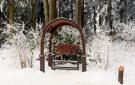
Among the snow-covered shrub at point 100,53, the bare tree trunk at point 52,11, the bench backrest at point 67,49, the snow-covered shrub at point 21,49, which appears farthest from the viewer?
the bare tree trunk at point 52,11

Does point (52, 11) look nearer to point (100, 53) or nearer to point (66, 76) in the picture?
point (100, 53)

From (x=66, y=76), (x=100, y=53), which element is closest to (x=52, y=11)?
(x=100, y=53)

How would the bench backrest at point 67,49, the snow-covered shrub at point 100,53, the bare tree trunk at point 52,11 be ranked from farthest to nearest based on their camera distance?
the bare tree trunk at point 52,11 < the snow-covered shrub at point 100,53 < the bench backrest at point 67,49

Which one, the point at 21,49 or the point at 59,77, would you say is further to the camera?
the point at 21,49

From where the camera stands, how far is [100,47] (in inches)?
560

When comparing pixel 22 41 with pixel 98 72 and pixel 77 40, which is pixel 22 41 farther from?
pixel 98 72

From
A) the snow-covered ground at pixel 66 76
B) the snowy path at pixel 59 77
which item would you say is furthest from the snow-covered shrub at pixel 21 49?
the snowy path at pixel 59 77

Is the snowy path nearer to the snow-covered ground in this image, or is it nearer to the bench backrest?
the snow-covered ground

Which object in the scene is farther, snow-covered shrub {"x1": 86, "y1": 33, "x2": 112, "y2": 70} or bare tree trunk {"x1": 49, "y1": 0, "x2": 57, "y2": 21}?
bare tree trunk {"x1": 49, "y1": 0, "x2": 57, "y2": 21}

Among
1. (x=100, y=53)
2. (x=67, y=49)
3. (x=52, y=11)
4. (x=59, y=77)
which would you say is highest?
(x=52, y=11)

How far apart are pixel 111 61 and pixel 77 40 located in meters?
1.78

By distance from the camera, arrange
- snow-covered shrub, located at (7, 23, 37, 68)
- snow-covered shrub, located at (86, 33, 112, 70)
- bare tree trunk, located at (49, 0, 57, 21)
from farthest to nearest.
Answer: bare tree trunk, located at (49, 0, 57, 21)
snow-covered shrub, located at (86, 33, 112, 70)
snow-covered shrub, located at (7, 23, 37, 68)

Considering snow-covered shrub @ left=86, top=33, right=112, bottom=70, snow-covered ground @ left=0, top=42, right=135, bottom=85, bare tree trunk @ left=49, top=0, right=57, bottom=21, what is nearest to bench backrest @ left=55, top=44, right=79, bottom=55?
snow-covered ground @ left=0, top=42, right=135, bottom=85

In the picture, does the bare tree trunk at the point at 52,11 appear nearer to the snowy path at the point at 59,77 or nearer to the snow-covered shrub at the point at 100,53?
the snow-covered shrub at the point at 100,53
